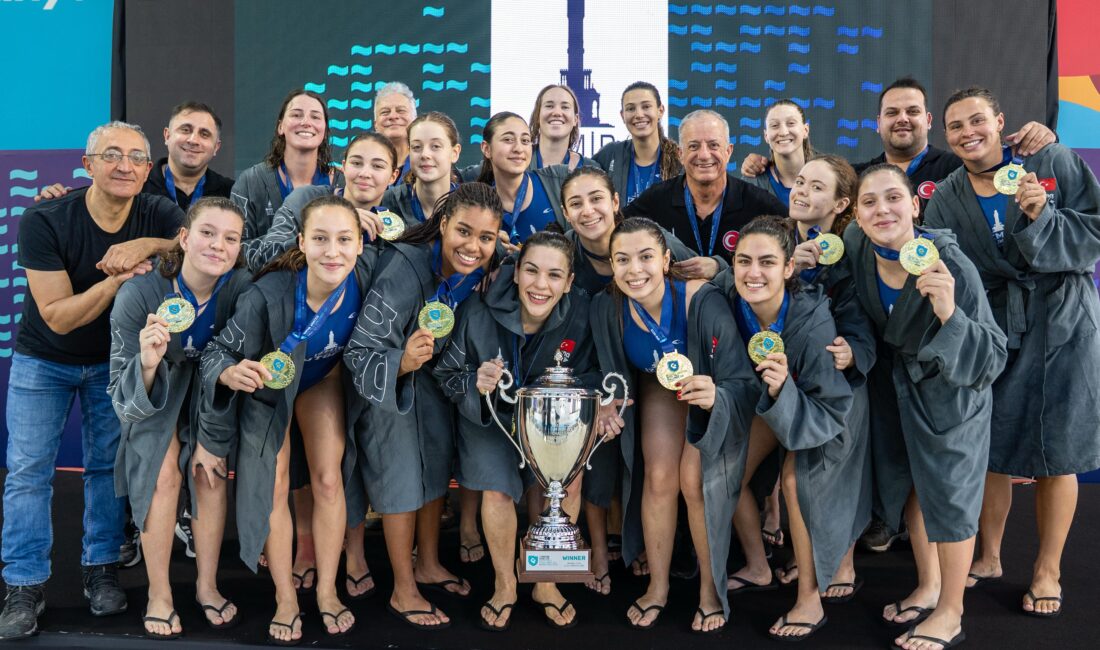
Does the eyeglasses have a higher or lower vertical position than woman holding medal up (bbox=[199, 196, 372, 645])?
higher

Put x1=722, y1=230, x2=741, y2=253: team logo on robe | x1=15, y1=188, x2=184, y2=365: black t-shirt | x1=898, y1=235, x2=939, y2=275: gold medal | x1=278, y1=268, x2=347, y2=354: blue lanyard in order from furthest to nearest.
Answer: x1=722, y1=230, x2=741, y2=253: team logo on robe
x1=15, y1=188, x2=184, y2=365: black t-shirt
x1=278, y1=268, x2=347, y2=354: blue lanyard
x1=898, y1=235, x2=939, y2=275: gold medal

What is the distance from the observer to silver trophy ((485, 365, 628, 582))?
269cm

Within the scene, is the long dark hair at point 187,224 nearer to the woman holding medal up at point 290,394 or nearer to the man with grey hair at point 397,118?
the woman holding medal up at point 290,394

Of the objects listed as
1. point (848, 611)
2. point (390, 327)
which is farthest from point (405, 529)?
point (848, 611)

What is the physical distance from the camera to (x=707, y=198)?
3486 mm

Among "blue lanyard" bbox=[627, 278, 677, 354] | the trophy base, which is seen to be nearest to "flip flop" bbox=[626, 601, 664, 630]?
the trophy base

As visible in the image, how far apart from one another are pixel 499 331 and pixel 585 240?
522 millimetres

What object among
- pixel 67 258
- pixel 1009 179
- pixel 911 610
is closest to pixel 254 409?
pixel 67 258

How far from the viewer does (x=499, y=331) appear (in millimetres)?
2979

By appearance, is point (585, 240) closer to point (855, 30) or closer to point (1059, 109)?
point (855, 30)

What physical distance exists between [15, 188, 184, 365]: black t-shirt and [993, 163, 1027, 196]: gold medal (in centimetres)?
311

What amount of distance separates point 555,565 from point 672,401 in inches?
27.9

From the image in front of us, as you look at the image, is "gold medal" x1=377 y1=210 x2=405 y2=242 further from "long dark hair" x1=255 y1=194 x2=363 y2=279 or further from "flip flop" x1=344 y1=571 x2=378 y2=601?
"flip flop" x1=344 y1=571 x2=378 y2=601

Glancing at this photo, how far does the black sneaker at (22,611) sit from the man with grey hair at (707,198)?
2650mm
